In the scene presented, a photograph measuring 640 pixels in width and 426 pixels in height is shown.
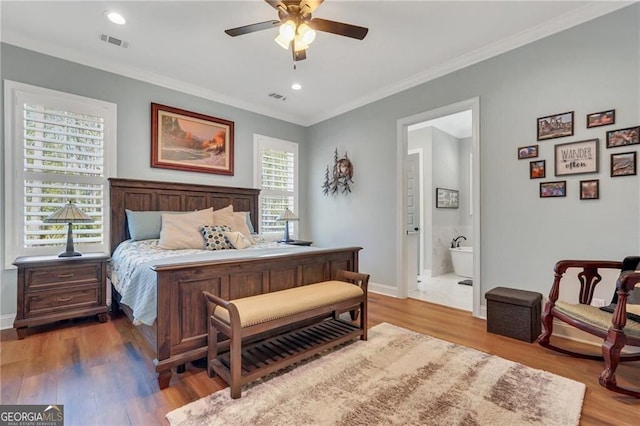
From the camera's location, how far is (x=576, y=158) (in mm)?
2631

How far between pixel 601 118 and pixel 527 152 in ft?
1.90

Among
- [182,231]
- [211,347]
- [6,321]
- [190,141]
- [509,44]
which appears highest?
[509,44]

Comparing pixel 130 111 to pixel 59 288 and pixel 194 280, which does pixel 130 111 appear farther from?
pixel 194 280

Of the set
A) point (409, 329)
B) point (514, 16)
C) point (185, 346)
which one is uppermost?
point (514, 16)

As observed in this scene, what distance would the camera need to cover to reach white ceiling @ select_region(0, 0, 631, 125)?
Answer: 8.28 feet

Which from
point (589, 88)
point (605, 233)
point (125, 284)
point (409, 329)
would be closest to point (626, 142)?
point (589, 88)

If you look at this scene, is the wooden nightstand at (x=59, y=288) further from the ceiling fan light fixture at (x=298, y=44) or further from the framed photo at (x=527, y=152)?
the framed photo at (x=527, y=152)

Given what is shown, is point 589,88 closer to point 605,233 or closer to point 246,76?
point 605,233

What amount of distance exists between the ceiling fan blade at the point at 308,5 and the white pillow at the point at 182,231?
2.45 meters

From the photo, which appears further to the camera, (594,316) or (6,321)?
(6,321)

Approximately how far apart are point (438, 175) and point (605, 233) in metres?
3.41

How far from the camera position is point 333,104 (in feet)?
15.7

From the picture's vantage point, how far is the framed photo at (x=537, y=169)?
2.82m

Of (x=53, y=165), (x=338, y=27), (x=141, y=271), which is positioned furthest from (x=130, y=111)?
(x=338, y=27)
